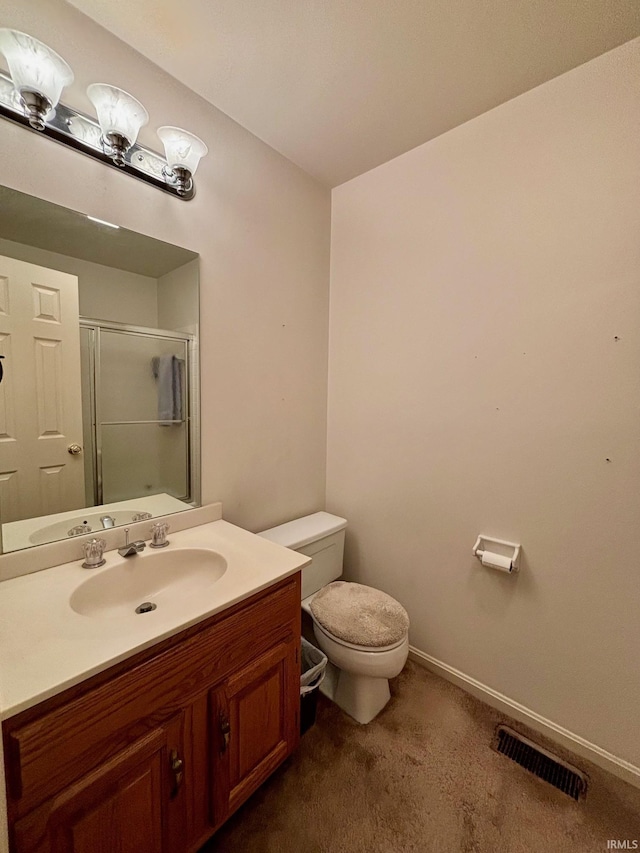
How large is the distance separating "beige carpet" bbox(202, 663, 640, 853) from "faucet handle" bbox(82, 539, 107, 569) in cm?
88

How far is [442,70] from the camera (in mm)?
1202

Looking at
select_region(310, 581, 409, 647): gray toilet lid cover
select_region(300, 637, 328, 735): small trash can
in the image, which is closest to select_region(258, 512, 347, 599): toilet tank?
select_region(310, 581, 409, 647): gray toilet lid cover

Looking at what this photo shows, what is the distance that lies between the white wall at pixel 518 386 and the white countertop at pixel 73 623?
2.76ft

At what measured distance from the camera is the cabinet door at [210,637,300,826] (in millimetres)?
898

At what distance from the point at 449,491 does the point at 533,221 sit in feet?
3.73

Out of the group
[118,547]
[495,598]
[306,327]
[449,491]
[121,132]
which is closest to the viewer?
[121,132]

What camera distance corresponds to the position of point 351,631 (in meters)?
1.29

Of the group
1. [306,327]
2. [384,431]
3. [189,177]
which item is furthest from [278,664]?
[189,177]

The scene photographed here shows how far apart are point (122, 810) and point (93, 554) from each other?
0.60 m

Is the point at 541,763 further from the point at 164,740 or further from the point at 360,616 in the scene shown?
the point at 164,740

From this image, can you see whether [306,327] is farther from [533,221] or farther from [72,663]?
[72,663]

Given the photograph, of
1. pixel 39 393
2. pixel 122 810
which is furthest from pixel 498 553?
pixel 39 393

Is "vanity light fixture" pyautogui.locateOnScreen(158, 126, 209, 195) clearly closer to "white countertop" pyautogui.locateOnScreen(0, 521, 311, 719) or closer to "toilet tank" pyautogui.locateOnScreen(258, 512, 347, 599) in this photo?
"white countertop" pyautogui.locateOnScreen(0, 521, 311, 719)

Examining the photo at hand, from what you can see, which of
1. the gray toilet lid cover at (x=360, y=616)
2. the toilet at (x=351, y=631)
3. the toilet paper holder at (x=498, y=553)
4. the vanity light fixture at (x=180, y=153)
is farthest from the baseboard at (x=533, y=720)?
the vanity light fixture at (x=180, y=153)
